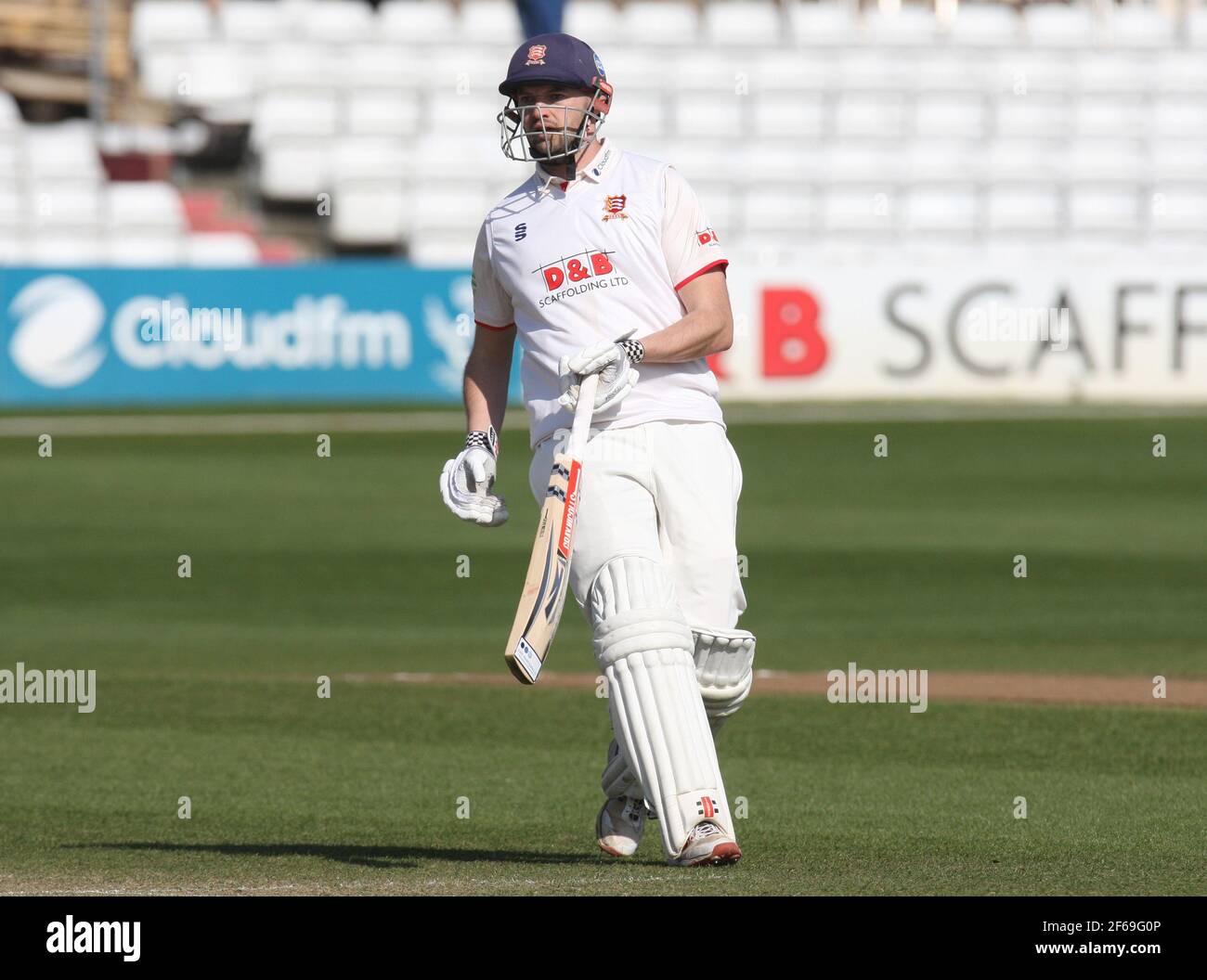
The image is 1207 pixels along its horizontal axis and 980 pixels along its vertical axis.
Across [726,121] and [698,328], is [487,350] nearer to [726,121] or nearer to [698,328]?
[698,328]

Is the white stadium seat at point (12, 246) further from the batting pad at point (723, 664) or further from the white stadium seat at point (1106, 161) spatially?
the batting pad at point (723, 664)

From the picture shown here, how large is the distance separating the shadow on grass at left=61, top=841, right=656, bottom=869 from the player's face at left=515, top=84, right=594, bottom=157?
209cm

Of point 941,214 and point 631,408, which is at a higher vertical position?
point 631,408

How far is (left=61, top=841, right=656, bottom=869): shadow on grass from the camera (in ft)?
21.2

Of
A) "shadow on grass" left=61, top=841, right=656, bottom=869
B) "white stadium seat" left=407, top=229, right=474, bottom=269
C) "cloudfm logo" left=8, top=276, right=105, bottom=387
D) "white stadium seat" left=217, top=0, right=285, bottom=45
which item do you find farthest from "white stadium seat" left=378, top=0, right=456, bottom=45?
"shadow on grass" left=61, top=841, right=656, bottom=869

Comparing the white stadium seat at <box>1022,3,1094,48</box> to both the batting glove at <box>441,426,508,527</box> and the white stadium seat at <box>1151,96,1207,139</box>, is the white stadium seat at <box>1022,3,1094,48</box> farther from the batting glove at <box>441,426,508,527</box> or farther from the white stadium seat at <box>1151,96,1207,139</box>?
the batting glove at <box>441,426,508,527</box>

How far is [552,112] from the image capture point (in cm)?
611

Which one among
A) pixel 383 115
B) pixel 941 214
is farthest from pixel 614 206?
pixel 383 115

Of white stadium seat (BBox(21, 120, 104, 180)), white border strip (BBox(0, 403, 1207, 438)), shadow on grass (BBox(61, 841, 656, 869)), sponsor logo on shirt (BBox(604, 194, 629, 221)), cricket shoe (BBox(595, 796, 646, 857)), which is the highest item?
sponsor logo on shirt (BBox(604, 194, 629, 221))

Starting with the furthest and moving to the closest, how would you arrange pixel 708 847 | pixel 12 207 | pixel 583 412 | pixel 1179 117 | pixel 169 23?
pixel 1179 117 → pixel 169 23 → pixel 12 207 → pixel 583 412 → pixel 708 847

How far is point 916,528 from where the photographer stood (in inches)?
672

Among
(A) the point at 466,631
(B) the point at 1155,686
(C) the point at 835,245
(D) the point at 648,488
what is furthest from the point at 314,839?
(C) the point at 835,245

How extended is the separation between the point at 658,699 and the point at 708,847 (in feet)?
1.37
